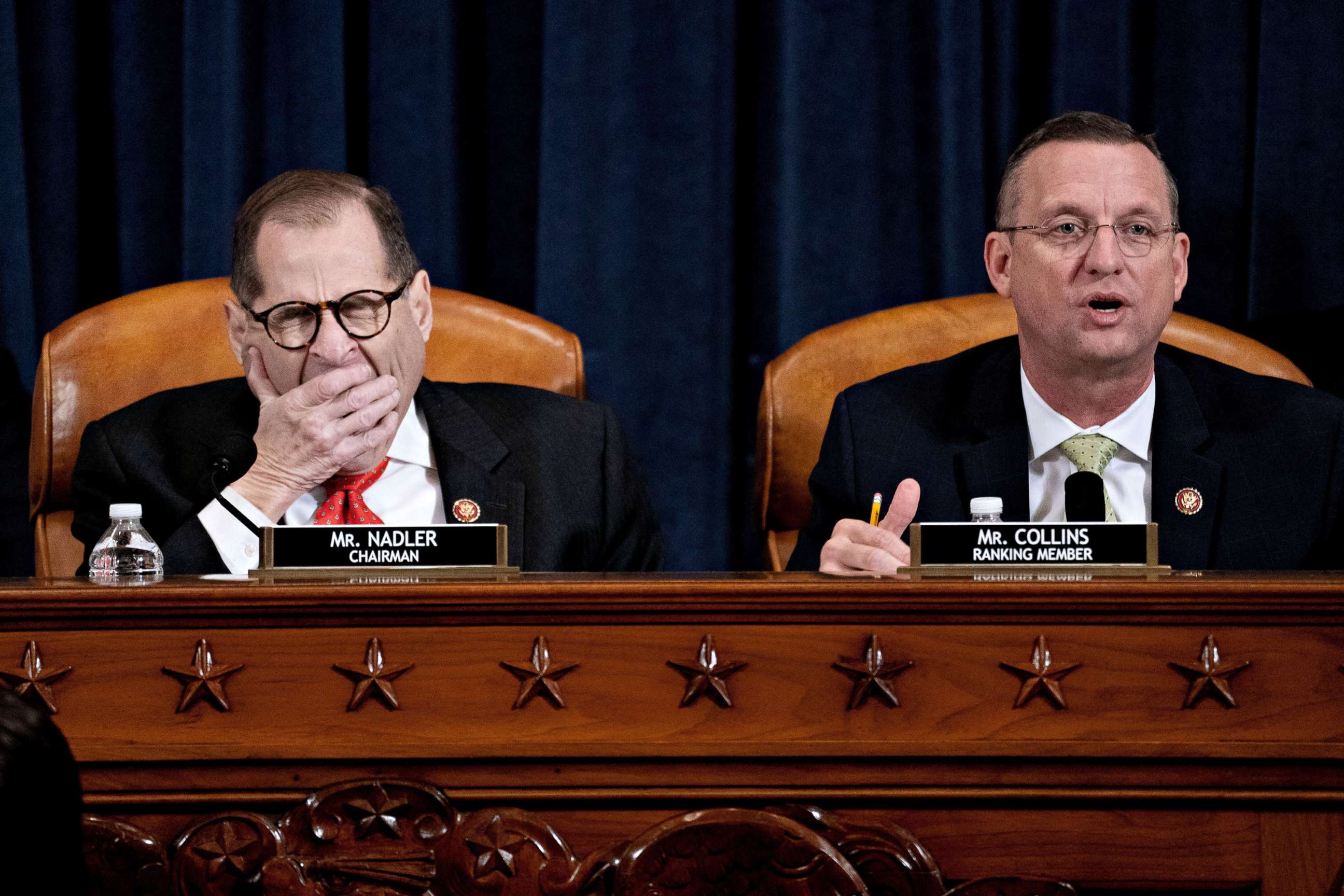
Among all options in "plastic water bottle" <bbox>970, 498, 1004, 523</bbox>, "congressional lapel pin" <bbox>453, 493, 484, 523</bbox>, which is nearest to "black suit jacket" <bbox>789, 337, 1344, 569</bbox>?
"plastic water bottle" <bbox>970, 498, 1004, 523</bbox>

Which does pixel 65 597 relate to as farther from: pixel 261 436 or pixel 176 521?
pixel 176 521

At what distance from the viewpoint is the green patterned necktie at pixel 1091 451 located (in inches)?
66.4

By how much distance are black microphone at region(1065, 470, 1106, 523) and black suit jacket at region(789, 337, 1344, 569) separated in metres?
0.24

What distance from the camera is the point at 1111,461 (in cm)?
175

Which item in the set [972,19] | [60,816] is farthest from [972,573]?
[972,19]

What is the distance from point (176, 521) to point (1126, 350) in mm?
1307

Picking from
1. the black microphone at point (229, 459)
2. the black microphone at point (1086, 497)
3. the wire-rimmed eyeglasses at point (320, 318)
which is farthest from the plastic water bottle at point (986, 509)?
the wire-rimmed eyeglasses at point (320, 318)

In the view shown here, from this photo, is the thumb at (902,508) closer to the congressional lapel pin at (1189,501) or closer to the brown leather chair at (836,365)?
the congressional lapel pin at (1189,501)

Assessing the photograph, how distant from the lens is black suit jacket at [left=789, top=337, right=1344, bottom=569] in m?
1.62

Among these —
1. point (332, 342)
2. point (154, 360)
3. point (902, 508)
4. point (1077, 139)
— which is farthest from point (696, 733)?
point (154, 360)

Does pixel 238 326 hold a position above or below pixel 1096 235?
below

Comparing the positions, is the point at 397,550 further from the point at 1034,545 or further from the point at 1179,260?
the point at 1179,260

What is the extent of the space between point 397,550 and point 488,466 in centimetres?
66

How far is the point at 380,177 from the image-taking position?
8.28 ft
